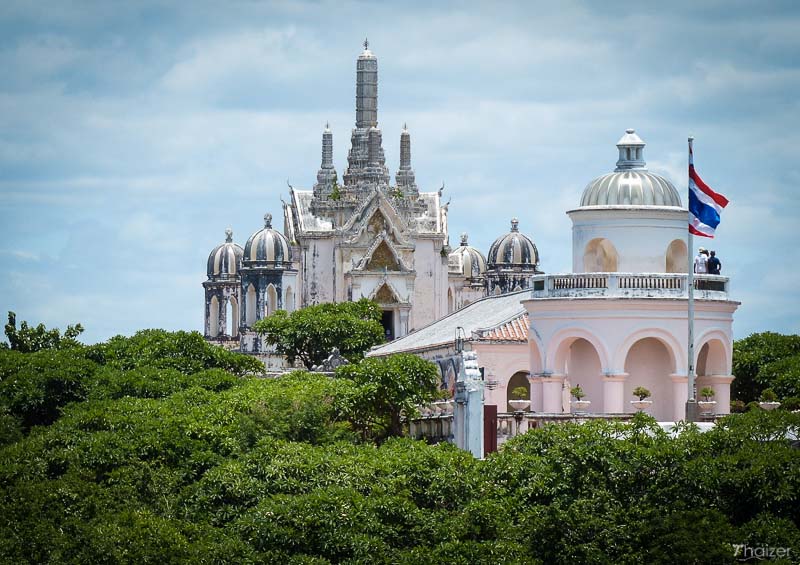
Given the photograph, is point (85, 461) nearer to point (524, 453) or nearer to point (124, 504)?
point (124, 504)

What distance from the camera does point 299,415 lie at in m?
78.9

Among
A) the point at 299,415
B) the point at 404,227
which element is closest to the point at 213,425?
the point at 299,415

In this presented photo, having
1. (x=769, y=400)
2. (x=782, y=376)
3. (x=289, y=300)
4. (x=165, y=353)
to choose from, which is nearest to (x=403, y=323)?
(x=289, y=300)

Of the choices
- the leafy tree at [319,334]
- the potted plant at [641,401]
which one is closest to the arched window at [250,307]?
the leafy tree at [319,334]

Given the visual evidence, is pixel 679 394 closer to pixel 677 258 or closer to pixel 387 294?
pixel 677 258

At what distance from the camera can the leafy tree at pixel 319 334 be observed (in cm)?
11900

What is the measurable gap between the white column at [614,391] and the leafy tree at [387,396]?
7.67 meters

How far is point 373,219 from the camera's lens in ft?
497

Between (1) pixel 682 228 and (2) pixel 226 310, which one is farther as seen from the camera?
(2) pixel 226 310

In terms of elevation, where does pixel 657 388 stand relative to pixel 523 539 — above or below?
above

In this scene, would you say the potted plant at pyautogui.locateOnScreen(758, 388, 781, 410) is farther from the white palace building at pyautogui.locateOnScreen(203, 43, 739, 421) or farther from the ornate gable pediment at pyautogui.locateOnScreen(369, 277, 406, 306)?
the ornate gable pediment at pyautogui.locateOnScreen(369, 277, 406, 306)

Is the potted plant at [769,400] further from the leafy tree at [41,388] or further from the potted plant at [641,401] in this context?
the leafy tree at [41,388]

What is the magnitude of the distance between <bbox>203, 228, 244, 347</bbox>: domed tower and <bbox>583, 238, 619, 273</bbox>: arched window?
87770mm

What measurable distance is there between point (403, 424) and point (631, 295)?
32.8 feet
